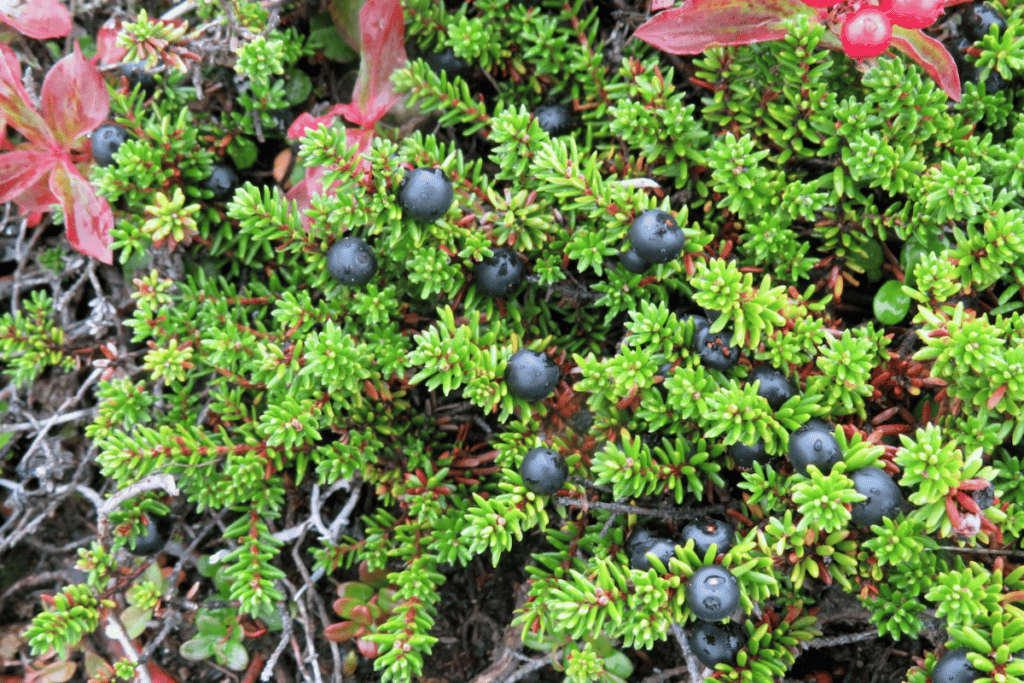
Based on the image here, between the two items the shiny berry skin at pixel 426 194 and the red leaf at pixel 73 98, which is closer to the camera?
the shiny berry skin at pixel 426 194

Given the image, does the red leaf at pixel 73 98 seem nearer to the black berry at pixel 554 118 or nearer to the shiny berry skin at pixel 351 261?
the shiny berry skin at pixel 351 261

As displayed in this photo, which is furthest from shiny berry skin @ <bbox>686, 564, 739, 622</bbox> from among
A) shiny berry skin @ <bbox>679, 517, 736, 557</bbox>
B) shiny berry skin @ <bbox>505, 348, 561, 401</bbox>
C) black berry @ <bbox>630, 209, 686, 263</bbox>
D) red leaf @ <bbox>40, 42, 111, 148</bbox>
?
red leaf @ <bbox>40, 42, 111, 148</bbox>

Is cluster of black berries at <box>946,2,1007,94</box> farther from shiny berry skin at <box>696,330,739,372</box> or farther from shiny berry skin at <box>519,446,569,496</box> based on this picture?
shiny berry skin at <box>519,446,569,496</box>

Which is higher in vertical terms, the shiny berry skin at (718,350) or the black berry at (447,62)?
the black berry at (447,62)

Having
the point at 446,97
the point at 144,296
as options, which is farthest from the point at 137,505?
the point at 446,97

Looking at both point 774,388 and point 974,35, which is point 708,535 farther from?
point 974,35

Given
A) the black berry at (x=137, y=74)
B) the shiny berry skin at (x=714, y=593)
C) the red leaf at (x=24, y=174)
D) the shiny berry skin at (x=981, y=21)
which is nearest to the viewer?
the shiny berry skin at (x=714, y=593)

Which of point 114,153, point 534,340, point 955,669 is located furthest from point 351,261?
point 955,669

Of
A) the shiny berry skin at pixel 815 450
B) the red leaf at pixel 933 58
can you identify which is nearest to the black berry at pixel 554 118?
the red leaf at pixel 933 58
